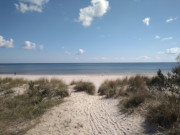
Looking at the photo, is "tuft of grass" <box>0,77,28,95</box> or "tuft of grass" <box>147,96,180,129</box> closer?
"tuft of grass" <box>147,96,180,129</box>

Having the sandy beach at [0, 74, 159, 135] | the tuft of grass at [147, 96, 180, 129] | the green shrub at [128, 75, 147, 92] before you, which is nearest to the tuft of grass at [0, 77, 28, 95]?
the sandy beach at [0, 74, 159, 135]

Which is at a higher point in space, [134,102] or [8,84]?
[134,102]

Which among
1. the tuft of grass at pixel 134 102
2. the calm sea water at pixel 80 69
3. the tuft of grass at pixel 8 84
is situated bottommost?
the calm sea water at pixel 80 69

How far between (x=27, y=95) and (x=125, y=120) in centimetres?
514

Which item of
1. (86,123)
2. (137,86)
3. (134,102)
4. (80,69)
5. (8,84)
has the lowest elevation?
(80,69)

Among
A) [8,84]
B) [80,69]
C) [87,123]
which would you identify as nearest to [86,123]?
[87,123]

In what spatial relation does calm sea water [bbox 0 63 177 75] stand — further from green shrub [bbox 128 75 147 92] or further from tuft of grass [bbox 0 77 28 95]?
green shrub [bbox 128 75 147 92]

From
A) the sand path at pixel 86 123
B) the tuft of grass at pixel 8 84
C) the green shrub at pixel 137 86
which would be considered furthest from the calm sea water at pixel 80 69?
the sand path at pixel 86 123

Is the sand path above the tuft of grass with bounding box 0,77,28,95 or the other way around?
the other way around

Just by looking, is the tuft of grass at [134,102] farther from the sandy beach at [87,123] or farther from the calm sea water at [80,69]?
the calm sea water at [80,69]

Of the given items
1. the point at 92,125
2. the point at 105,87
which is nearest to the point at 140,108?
the point at 92,125

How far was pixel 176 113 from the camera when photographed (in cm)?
301

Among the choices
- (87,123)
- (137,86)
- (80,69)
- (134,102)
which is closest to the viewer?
(87,123)

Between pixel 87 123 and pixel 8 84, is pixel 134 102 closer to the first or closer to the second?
pixel 87 123
